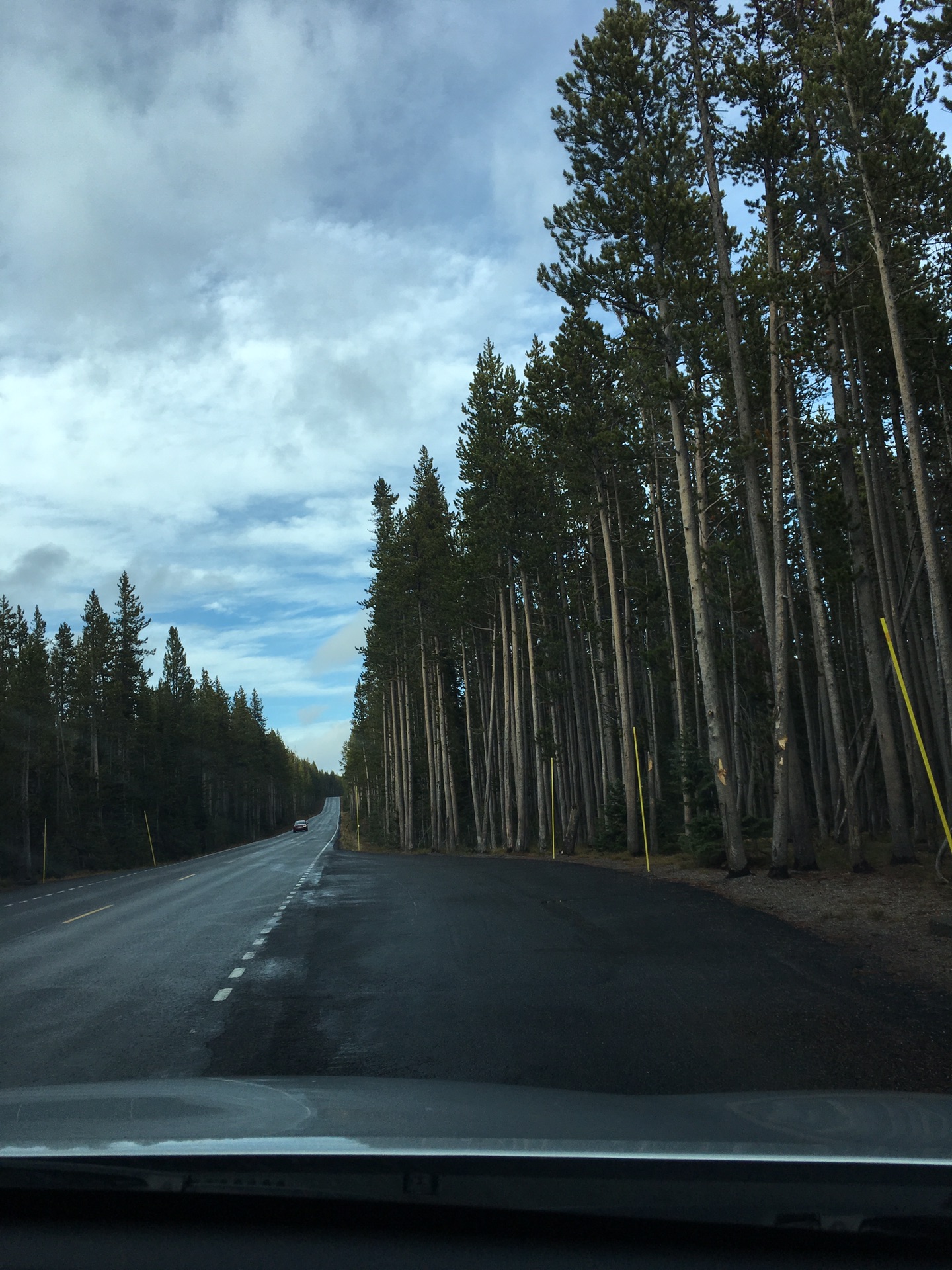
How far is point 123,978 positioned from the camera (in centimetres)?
1006

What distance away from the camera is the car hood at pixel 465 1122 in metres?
2.83

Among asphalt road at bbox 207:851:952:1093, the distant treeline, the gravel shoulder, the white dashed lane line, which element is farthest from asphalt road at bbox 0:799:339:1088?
the distant treeline

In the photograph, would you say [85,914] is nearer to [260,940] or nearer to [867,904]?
[260,940]

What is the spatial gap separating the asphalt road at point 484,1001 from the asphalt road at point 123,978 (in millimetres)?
40

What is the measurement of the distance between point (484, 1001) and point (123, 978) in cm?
445

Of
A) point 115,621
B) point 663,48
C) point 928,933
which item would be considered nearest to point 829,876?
point 928,933

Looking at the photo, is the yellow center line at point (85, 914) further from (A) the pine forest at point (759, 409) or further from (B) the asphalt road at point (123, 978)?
(A) the pine forest at point (759, 409)

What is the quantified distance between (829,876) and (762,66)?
14.9 meters

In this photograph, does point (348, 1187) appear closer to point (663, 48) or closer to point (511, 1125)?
point (511, 1125)

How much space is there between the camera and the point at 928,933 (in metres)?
10.4

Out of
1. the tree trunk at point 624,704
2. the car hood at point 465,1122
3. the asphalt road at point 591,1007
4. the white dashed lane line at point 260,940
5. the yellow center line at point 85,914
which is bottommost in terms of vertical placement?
the asphalt road at point 591,1007

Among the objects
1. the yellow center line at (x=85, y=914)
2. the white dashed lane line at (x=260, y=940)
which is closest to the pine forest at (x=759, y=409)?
the white dashed lane line at (x=260, y=940)

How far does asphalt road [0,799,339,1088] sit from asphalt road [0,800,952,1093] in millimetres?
40

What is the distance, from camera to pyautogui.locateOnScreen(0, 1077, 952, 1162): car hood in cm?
283
